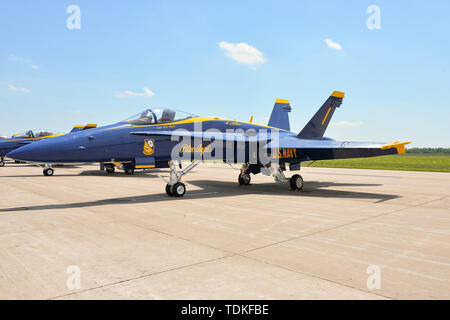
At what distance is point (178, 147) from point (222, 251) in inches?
233

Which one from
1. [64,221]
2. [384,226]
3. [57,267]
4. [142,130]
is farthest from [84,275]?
[142,130]

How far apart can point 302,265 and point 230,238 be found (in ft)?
4.85

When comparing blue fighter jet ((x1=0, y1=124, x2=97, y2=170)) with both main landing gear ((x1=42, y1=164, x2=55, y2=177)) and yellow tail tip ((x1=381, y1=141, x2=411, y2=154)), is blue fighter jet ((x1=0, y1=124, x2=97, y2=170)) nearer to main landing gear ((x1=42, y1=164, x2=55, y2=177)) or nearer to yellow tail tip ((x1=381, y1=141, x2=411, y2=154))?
main landing gear ((x1=42, y1=164, x2=55, y2=177))

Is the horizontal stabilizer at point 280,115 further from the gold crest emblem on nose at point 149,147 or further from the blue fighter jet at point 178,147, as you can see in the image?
the gold crest emblem on nose at point 149,147

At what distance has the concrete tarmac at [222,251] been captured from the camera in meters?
3.05

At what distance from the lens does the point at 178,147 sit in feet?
31.9

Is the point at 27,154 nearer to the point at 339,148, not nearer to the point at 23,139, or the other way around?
the point at 339,148

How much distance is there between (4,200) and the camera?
28.1 ft

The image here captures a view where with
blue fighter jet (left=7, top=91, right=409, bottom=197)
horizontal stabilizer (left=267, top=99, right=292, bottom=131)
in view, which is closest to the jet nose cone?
blue fighter jet (left=7, top=91, right=409, bottom=197)

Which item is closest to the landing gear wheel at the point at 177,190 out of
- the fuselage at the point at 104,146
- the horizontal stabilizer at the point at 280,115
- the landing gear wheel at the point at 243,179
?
the fuselage at the point at 104,146

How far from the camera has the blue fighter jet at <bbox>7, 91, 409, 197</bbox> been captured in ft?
30.1

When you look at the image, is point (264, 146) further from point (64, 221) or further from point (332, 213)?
point (64, 221)

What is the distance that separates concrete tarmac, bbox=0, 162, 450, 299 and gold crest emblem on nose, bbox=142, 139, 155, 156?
2.17 m

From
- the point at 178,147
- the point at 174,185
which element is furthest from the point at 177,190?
the point at 178,147
